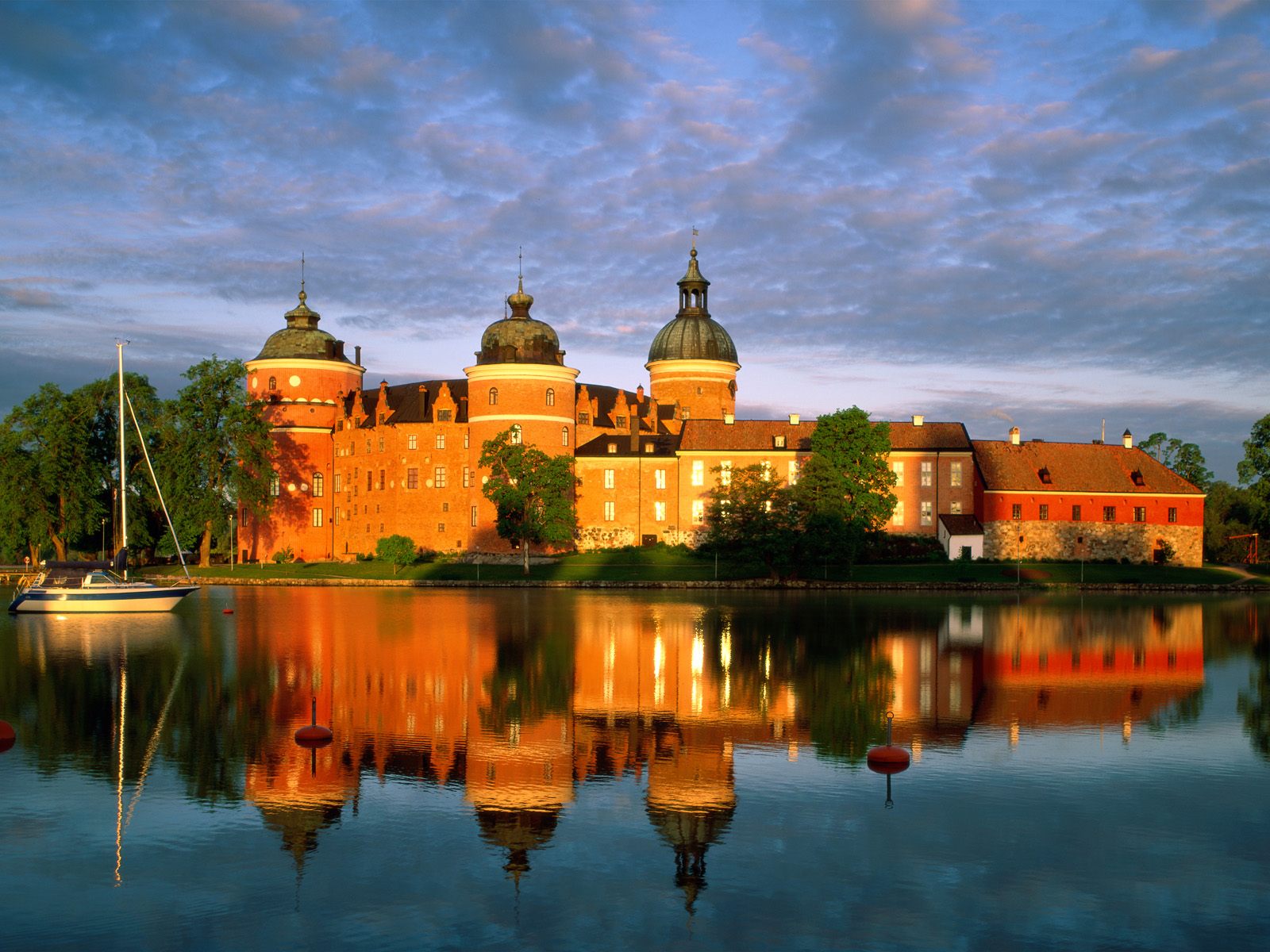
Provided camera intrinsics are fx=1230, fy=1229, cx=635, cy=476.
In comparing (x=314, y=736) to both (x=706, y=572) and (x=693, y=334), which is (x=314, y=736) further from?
(x=693, y=334)

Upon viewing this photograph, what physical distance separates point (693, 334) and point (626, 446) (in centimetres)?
1580

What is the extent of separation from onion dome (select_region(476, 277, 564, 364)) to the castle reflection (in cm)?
3751

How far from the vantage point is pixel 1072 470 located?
282 ft

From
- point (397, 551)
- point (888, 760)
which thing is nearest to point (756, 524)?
point (397, 551)

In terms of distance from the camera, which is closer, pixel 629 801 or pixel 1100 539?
pixel 629 801

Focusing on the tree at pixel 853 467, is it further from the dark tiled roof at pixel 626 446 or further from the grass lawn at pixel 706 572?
the dark tiled roof at pixel 626 446

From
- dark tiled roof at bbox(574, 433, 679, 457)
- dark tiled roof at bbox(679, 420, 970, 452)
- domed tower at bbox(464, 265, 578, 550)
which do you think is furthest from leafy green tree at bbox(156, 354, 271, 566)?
dark tiled roof at bbox(679, 420, 970, 452)

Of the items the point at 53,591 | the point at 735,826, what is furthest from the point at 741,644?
the point at 53,591

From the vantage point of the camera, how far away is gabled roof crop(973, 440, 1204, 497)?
277ft

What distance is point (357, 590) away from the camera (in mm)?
70188

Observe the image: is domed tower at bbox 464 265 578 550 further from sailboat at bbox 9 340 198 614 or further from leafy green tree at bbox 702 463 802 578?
sailboat at bbox 9 340 198 614

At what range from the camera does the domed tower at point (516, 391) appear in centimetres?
8388

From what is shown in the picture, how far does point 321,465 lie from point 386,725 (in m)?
74.5

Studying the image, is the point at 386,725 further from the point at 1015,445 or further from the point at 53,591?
the point at 1015,445
